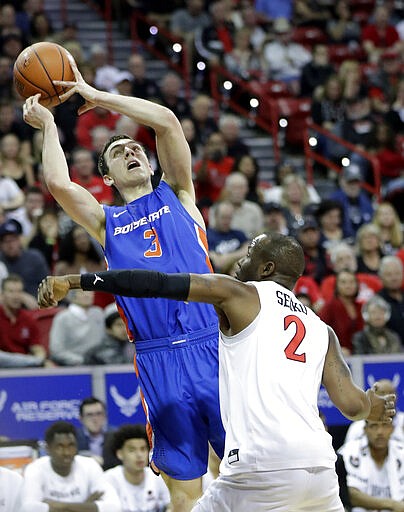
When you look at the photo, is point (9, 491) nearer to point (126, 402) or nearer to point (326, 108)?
point (126, 402)

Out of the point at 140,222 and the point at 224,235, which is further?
the point at 224,235

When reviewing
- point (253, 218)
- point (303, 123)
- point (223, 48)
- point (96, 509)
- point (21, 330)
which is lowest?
point (96, 509)

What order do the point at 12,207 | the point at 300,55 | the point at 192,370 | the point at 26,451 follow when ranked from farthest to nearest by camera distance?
the point at 300,55 < the point at 12,207 < the point at 26,451 < the point at 192,370

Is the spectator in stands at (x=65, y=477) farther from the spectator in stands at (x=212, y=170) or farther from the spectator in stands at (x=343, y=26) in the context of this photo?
the spectator in stands at (x=343, y=26)

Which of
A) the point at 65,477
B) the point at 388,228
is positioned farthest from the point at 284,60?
the point at 65,477

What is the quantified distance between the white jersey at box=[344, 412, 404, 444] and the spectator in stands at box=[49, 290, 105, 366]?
2.51 m

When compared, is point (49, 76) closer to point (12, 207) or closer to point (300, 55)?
point (12, 207)

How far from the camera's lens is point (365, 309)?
11.3 meters

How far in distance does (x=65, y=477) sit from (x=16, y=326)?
2237 millimetres

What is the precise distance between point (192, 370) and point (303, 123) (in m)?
11.0

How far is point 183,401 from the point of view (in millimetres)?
6004

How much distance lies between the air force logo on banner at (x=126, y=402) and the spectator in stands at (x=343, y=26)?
33.5ft

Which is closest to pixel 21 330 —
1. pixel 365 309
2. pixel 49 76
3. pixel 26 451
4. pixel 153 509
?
pixel 26 451

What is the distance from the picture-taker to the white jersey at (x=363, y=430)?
9.72 meters
